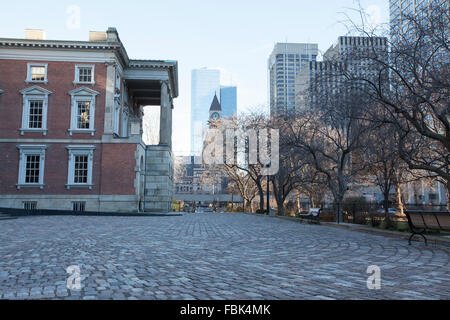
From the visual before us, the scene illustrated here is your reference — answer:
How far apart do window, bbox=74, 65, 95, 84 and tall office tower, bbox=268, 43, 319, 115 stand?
16.5m

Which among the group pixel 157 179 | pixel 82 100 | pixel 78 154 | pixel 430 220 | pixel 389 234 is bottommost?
pixel 389 234

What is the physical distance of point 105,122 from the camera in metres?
31.2

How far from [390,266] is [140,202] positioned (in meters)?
28.9

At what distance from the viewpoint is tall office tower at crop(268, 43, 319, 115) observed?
102ft

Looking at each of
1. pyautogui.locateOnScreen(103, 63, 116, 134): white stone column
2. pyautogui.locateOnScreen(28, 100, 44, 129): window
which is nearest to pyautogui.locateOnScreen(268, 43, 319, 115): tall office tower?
pyautogui.locateOnScreen(103, 63, 116, 134): white stone column

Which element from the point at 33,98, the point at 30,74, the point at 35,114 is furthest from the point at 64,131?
the point at 30,74

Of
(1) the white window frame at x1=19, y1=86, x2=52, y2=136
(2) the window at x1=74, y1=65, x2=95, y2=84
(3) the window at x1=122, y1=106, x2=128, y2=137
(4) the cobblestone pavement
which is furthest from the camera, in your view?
(3) the window at x1=122, y1=106, x2=128, y2=137

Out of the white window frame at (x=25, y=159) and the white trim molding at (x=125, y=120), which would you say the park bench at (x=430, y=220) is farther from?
the white trim molding at (x=125, y=120)

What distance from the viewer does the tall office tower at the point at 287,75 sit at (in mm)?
31141

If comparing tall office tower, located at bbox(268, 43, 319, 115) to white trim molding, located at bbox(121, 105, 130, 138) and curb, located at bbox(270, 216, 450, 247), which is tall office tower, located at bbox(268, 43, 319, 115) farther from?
white trim molding, located at bbox(121, 105, 130, 138)

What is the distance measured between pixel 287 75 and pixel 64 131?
4759 cm

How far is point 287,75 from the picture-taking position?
68.8 m

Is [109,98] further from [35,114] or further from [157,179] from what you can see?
[157,179]
